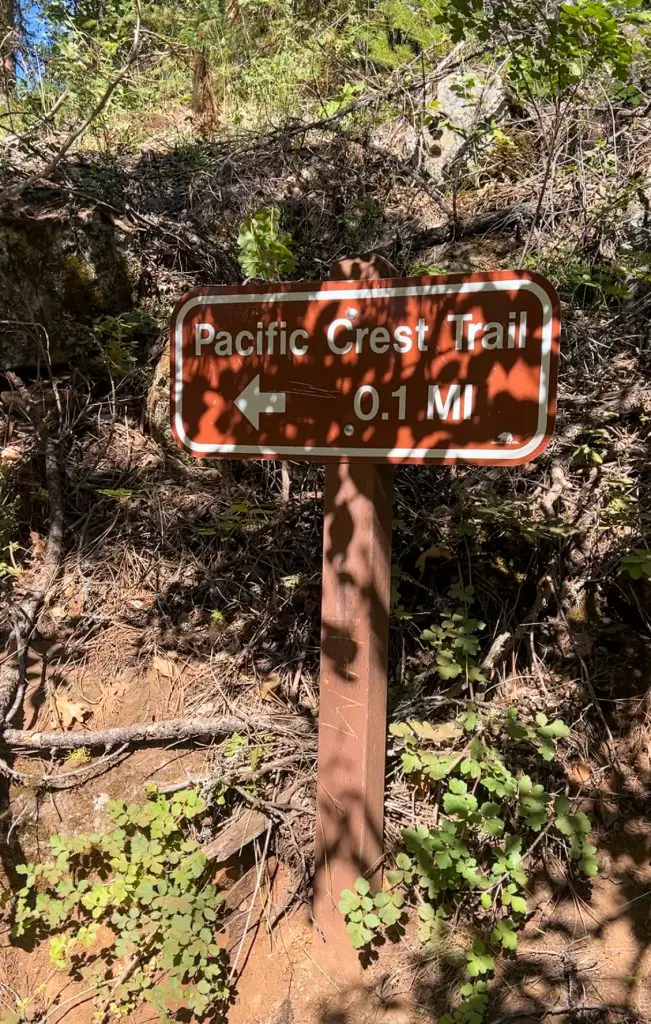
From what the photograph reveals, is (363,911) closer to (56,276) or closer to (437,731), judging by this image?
(437,731)

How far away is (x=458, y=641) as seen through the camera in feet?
8.07

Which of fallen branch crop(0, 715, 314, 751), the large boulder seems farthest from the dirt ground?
the large boulder

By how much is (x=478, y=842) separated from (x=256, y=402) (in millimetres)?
1740

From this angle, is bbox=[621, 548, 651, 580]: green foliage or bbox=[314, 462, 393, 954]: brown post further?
bbox=[621, 548, 651, 580]: green foliage

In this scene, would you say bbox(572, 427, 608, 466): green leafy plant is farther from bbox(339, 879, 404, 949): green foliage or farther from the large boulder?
the large boulder

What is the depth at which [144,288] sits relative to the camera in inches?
160

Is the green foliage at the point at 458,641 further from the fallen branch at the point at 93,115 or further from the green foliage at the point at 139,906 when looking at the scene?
the fallen branch at the point at 93,115

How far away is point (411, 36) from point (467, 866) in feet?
18.9

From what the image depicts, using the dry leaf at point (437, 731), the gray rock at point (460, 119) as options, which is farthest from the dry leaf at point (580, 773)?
the gray rock at point (460, 119)

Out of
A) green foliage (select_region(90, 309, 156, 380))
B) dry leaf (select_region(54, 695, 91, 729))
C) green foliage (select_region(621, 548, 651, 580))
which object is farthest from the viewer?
green foliage (select_region(90, 309, 156, 380))

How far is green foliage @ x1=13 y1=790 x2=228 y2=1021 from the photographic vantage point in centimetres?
212

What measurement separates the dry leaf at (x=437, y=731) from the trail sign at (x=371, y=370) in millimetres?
1150

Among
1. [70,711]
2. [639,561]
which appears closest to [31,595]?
[70,711]

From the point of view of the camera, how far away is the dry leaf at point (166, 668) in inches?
118
